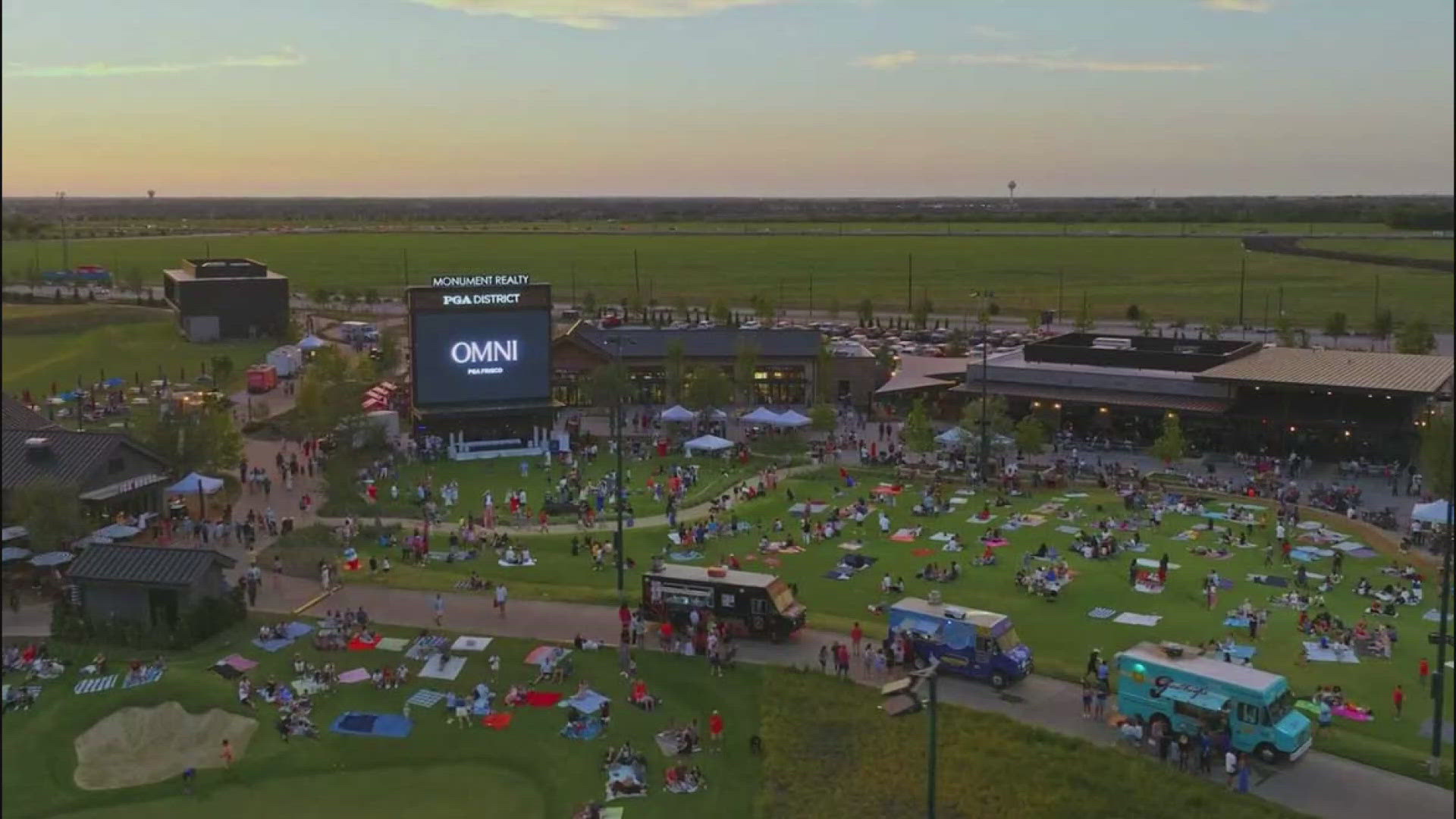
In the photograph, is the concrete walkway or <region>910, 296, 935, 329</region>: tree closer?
the concrete walkway

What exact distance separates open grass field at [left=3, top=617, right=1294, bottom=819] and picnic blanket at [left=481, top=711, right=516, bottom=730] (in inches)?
8.1

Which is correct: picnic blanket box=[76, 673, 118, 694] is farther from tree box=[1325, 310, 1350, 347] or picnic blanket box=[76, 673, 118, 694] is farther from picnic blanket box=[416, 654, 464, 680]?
tree box=[1325, 310, 1350, 347]

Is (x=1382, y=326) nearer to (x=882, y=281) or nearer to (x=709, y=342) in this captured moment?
(x=709, y=342)

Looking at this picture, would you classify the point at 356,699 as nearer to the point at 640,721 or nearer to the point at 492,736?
the point at 492,736

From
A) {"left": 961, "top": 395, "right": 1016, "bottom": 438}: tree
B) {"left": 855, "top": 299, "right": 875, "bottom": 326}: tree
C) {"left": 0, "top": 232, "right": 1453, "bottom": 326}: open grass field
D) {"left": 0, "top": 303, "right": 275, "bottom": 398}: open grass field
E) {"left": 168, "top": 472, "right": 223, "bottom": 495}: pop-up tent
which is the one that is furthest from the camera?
{"left": 0, "top": 232, "right": 1453, "bottom": 326}: open grass field

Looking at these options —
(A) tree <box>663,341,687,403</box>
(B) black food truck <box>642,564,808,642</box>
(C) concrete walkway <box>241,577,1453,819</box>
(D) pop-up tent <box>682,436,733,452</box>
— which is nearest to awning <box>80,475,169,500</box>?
(C) concrete walkway <box>241,577,1453,819</box>

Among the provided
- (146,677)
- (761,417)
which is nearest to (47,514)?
(146,677)

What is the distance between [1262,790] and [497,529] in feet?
97.2

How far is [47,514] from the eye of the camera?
3566 centimetres

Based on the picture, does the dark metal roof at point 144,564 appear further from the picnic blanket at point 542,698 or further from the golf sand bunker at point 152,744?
the picnic blanket at point 542,698

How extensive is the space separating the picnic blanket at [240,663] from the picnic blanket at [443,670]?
2473 mm

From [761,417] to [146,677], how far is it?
37698mm

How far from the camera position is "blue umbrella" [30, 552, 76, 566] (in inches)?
1368

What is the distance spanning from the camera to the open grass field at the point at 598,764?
23812 millimetres
